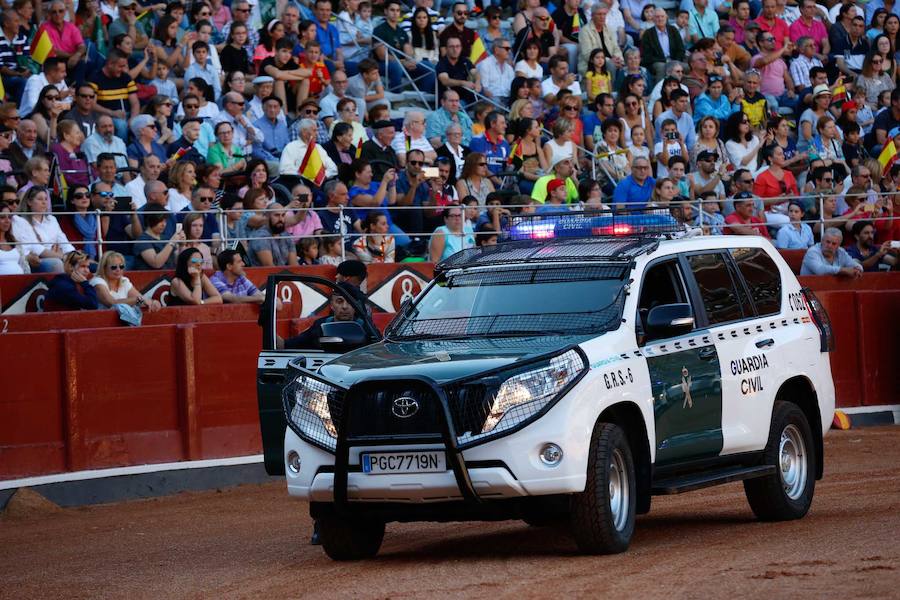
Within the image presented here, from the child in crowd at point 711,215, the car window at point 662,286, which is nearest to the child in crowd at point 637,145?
the child in crowd at point 711,215

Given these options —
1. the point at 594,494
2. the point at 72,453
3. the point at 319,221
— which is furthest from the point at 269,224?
the point at 594,494

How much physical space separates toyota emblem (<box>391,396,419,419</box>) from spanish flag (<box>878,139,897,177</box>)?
56.1 feet

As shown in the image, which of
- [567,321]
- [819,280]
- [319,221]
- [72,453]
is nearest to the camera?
[567,321]

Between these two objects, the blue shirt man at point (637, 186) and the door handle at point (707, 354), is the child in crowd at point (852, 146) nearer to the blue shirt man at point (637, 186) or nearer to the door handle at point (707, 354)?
the blue shirt man at point (637, 186)

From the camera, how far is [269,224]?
57.4 ft

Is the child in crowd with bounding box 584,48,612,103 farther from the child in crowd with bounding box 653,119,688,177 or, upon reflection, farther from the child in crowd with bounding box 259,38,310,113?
the child in crowd with bounding box 259,38,310,113

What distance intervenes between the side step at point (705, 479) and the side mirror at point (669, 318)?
3.15 ft

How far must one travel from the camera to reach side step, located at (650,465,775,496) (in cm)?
954

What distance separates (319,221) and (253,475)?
3.78 m

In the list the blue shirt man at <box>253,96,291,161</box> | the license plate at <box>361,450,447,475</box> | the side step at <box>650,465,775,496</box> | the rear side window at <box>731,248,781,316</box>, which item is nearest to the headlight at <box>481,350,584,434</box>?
the license plate at <box>361,450,447,475</box>

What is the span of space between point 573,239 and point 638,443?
69.7 inches

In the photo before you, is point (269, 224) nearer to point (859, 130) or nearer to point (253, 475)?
point (253, 475)

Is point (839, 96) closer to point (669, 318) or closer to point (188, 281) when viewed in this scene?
point (188, 281)

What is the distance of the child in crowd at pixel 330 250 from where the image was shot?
17.6 meters
